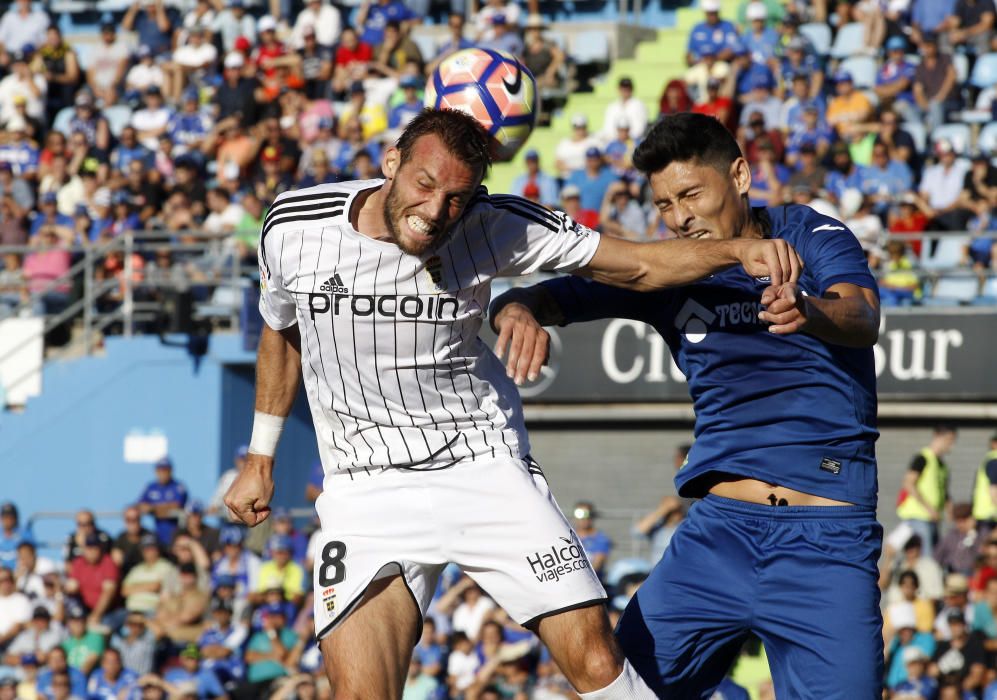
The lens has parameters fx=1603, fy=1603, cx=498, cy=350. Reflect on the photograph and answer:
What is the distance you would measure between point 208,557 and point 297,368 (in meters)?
9.24

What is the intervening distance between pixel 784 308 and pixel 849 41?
13354 mm

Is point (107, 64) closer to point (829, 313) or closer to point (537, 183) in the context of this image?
point (537, 183)

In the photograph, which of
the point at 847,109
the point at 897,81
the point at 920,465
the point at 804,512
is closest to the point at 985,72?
the point at 897,81

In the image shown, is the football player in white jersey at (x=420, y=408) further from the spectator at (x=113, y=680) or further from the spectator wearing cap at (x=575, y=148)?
the spectator wearing cap at (x=575, y=148)

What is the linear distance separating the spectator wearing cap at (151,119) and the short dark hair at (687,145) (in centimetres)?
1489

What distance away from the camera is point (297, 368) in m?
5.64

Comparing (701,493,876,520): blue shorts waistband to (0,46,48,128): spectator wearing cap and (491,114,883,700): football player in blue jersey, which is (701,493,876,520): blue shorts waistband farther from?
(0,46,48,128): spectator wearing cap

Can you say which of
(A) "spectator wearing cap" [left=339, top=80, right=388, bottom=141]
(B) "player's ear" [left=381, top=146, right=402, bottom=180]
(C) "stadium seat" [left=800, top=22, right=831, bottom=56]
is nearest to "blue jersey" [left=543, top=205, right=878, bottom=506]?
(B) "player's ear" [left=381, top=146, right=402, bottom=180]

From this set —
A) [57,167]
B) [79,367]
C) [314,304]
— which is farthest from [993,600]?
[57,167]

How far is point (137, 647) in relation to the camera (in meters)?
13.6

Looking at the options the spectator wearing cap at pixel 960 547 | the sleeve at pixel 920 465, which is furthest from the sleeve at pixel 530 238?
the sleeve at pixel 920 465

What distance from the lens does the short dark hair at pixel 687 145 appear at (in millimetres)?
5422

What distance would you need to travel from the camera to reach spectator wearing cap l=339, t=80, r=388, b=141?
58.6 feet

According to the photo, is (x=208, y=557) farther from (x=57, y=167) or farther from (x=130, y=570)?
(x=57, y=167)
